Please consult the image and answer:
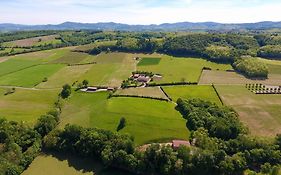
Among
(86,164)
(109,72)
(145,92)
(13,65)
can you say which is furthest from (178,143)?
(13,65)

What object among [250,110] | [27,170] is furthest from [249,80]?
[27,170]

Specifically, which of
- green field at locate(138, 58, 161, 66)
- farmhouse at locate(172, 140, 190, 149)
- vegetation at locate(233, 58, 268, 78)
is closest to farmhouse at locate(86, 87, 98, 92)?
green field at locate(138, 58, 161, 66)

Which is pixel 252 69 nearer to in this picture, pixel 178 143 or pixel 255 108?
pixel 255 108

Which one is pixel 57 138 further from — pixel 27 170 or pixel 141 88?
pixel 141 88

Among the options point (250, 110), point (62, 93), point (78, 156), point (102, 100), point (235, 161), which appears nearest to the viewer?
point (235, 161)

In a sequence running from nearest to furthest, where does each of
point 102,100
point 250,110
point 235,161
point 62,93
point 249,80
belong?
point 235,161, point 250,110, point 102,100, point 62,93, point 249,80

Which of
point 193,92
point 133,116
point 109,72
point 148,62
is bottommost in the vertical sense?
point 109,72

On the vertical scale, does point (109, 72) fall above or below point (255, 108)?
above

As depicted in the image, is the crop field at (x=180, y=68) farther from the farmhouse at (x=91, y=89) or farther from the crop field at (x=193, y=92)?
the farmhouse at (x=91, y=89)
